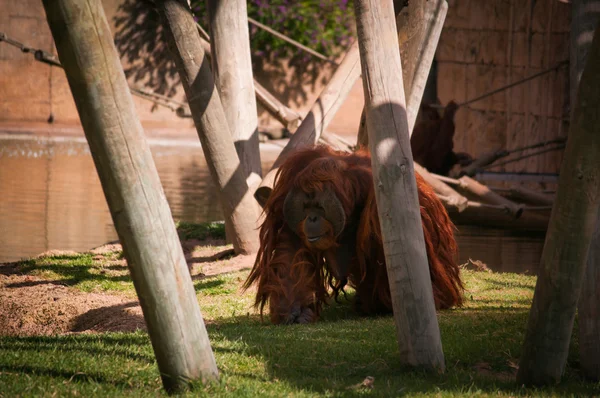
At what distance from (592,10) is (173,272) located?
2.06m

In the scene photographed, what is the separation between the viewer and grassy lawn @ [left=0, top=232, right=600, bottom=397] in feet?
9.16

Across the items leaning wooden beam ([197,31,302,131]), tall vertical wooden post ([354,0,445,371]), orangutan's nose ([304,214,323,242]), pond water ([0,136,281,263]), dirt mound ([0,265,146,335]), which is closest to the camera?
tall vertical wooden post ([354,0,445,371])

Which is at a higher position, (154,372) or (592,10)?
(592,10)

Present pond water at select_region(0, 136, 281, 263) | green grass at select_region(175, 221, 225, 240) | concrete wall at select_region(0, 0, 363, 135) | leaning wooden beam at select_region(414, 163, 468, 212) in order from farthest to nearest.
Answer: concrete wall at select_region(0, 0, 363, 135) → pond water at select_region(0, 136, 281, 263) → leaning wooden beam at select_region(414, 163, 468, 212) → green grass at select_region(175, 221, 225, 240)

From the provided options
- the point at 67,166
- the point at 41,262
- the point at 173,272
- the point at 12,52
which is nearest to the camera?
the point at 173,272

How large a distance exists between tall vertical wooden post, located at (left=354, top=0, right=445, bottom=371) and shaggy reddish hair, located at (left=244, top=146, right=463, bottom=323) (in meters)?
1.17

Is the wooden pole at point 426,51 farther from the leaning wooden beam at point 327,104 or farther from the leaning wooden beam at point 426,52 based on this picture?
the leaning wooden beam at point 327,104

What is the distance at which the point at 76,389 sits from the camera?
8.68 feet

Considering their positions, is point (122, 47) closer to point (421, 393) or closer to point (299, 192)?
point (299, 192)

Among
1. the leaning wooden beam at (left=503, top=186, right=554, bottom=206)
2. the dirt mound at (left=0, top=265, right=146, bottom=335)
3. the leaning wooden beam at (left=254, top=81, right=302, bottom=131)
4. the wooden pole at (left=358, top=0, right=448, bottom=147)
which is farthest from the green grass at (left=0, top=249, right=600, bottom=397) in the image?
the leaning wooden beam at (left=503, top=186, right=554, bottom=206)

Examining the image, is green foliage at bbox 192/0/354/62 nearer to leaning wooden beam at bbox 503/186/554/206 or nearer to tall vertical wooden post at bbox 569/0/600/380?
leaning wooden beam at bbox 503/186/554/206

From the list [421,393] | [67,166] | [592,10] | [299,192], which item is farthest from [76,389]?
[67,166]

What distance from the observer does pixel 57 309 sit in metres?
4.99

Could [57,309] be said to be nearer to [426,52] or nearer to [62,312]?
[62,312]
